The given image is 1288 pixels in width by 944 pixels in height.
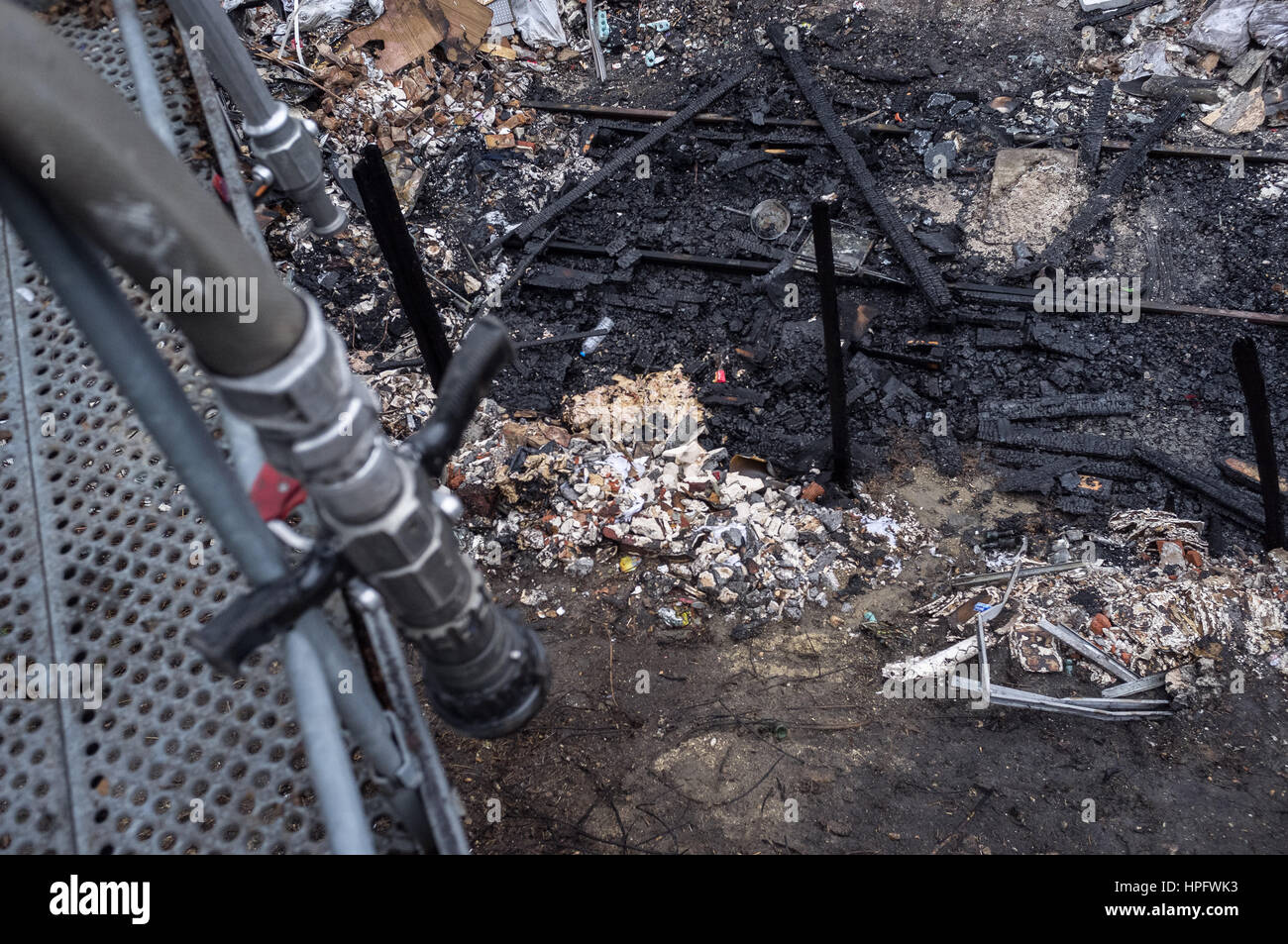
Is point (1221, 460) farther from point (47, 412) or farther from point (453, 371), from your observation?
point (47, 412)

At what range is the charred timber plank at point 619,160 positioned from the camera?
8.82 m

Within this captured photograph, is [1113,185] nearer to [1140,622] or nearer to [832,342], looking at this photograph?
[832,342]

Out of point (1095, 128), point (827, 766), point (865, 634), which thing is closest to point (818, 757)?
point (827, 766)

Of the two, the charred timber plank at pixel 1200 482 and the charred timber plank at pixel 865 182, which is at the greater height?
the charred timber plank at pixel 865 182

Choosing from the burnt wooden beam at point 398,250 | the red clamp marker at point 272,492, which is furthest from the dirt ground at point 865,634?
the red clamp marker at point 272,492

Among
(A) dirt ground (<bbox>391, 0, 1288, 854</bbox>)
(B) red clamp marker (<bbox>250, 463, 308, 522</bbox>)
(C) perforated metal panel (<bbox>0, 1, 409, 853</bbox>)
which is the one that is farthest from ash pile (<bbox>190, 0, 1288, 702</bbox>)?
(B) red clamp marker (<bbox>250, 463, 308, 522</bbox>)

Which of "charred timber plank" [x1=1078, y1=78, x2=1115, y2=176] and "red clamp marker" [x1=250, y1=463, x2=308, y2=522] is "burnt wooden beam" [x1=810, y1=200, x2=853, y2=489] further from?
"charred timber plank" [x1=1078, y1=78, x2=1115, y2=176]

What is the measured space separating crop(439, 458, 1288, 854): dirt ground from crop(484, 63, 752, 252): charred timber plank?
484cm

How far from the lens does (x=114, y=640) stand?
2471 mm

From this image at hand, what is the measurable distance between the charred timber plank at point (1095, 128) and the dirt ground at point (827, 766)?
18.8ft

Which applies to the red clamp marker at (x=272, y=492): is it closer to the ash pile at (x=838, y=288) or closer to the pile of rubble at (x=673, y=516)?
the ash pile at (x=838, y=288)

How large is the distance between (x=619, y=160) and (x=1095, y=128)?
16.4 feet

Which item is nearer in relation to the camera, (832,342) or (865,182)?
(832,342)

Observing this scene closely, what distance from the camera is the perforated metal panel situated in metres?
2.16
